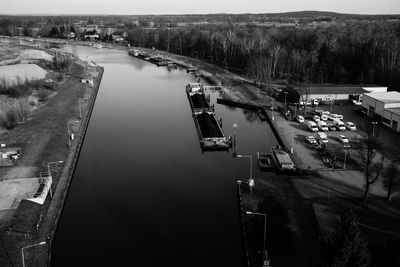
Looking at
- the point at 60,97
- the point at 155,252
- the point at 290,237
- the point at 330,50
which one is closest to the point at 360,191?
the point at 290,237

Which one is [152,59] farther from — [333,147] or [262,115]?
[333,147]

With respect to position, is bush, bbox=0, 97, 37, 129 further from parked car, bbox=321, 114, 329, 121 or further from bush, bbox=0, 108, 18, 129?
parked car, bbox=321, 114, 329, 121

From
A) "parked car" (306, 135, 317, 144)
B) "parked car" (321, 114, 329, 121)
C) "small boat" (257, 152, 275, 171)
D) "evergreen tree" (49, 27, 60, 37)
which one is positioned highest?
"evergreen tree" (49, 27, 60, 37)

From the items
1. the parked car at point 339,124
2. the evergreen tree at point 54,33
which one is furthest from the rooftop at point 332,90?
the evergreen tree at point 54,33

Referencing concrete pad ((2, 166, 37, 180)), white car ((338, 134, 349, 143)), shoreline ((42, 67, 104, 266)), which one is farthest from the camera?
white car ((338, 134, 349, 143))

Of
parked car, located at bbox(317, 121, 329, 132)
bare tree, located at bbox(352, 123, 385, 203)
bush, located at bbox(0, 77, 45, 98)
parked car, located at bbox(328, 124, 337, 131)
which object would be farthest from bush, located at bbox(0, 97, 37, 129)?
bare tree, located at bbox(352, 123, 385, 203)

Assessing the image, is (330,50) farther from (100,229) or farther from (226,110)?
(100,229)

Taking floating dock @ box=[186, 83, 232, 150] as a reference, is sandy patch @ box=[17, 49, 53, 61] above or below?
above
